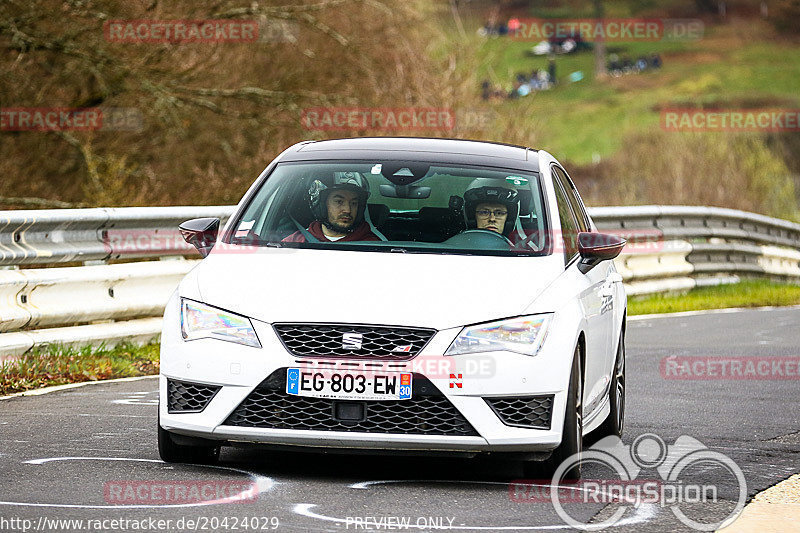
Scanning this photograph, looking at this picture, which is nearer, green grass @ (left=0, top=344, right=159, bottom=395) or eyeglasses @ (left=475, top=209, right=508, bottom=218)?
eyeglasses @ (left=475, top=209, right=508, bottom=218)

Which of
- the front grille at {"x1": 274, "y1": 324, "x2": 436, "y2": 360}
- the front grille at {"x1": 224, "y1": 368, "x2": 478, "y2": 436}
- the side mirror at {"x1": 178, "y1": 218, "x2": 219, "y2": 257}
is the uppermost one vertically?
the side mirror at {"x1": 178, "y1": 218, "x2": 219, "y2": 257}

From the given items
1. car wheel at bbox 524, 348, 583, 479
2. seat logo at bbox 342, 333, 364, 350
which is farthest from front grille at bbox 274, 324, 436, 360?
car wheel at bbox 524, 348, 583, 479

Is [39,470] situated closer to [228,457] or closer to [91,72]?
[228,457]

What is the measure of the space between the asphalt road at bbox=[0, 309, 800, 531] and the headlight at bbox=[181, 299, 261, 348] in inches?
24.0

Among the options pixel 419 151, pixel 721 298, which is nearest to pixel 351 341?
pixel 419 151

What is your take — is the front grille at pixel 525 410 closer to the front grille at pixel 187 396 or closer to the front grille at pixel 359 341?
the front grille at pixel 359 341

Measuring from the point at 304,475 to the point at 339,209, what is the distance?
4.96 feet

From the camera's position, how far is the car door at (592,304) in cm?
754

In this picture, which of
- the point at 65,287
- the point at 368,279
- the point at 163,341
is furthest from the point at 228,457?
the point at 65,287

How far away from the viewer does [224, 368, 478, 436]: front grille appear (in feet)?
22.2

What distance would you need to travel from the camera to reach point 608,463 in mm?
7859

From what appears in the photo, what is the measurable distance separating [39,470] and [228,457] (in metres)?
0.95

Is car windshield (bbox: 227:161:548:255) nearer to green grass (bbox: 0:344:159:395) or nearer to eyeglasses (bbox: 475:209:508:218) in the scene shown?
eyeglasses (bbox: 475:209:508:218)

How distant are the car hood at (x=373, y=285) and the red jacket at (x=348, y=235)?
0.77 feet
